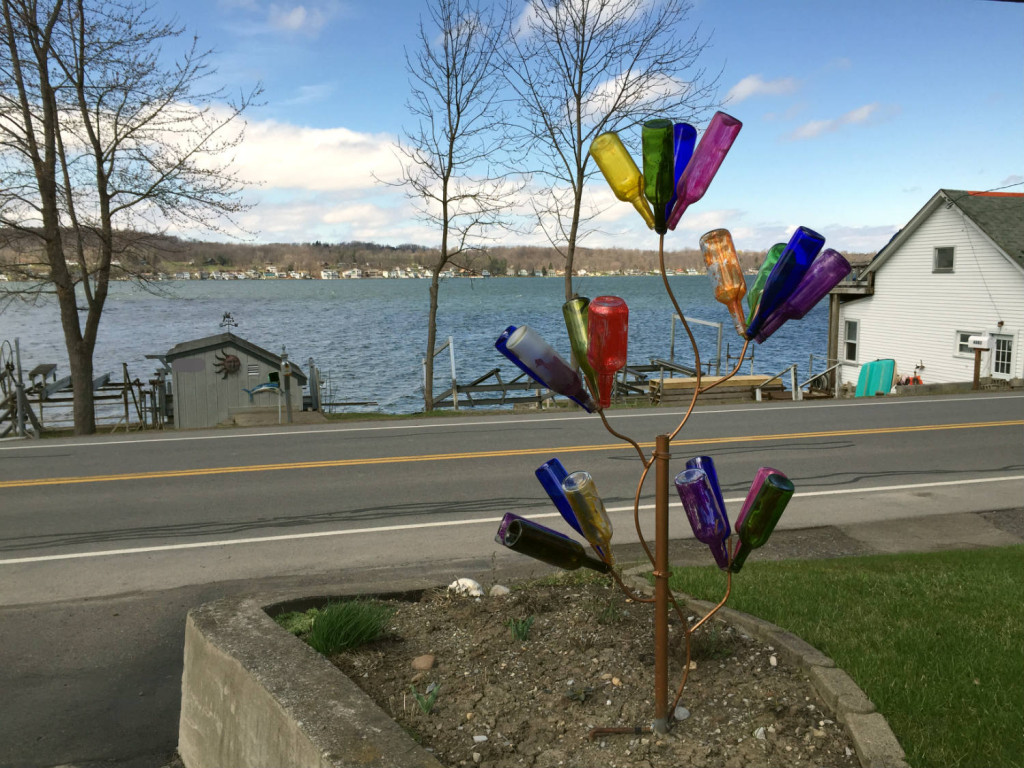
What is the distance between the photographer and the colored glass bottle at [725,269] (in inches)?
111

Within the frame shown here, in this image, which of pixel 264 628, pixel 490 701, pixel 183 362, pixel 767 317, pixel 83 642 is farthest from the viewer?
pixel 183 362

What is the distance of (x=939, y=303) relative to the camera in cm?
2588

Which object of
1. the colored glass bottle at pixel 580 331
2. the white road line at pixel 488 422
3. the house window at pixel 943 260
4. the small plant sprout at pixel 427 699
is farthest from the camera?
the house window at pixel 943 260

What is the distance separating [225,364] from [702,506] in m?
19.4

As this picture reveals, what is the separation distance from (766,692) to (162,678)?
367 centimetres

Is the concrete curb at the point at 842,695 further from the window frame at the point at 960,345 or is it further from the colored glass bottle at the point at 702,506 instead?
the window frame at the point at 960,345

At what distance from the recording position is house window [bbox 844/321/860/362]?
29.7 m

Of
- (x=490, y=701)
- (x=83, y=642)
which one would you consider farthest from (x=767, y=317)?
(x=83, y=642)

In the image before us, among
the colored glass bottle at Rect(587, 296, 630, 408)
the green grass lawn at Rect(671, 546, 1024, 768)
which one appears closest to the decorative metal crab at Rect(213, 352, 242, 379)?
the green grass lawn at Rect(671, 546, 1024, 768)

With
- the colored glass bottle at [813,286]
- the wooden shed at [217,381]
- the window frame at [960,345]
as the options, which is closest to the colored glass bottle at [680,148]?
the colored glass bottle at [813,286]

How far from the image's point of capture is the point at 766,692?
10.8 ft

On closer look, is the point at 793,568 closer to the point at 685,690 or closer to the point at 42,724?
the point at 685,690

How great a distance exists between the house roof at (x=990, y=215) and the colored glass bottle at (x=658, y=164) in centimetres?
2420

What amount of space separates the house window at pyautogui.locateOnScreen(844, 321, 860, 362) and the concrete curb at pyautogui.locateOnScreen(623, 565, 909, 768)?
2821 cm
